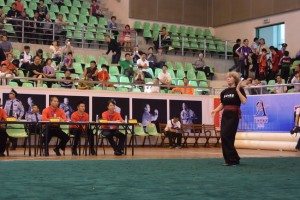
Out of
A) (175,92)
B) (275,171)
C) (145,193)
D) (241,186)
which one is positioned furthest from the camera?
(175,92)

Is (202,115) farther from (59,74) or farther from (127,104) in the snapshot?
(59,74)

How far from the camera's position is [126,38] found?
74.5ft

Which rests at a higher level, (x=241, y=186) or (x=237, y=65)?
(x=237, y=65)

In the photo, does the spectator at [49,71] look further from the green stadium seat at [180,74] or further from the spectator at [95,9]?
the spectator at [95,9]

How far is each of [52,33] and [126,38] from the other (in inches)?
128

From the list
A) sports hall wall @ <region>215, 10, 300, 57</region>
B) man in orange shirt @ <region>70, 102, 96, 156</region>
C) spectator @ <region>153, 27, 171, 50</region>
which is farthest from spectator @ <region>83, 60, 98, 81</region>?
sports hall wall @ <region>215, 10, 300, 57</region>

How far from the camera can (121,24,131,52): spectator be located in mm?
22734

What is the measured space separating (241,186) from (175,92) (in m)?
14.4

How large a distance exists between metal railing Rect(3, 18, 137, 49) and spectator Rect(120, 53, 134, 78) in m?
1.90

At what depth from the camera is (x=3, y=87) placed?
16703 mm

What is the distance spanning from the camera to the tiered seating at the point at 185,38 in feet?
83.1

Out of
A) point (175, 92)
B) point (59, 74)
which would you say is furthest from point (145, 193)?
point (175, 92)

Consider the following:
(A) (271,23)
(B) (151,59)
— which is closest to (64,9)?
(B) (151,59)

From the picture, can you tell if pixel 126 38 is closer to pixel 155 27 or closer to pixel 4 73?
pixel 155 27
